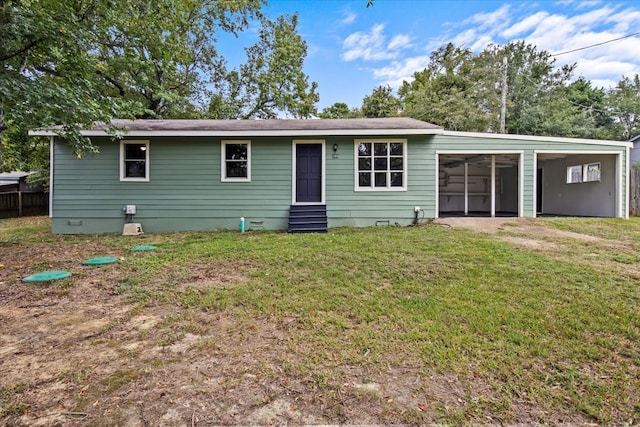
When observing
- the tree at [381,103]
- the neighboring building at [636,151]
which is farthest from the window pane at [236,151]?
the neighboring building at [636,151]

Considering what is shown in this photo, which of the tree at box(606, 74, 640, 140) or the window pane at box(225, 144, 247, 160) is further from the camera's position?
the tree at box(606, 74, 640, 140)

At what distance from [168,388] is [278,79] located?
701 inches

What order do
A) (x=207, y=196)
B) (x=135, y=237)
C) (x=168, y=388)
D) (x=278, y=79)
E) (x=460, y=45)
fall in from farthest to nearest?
(x=460, y=45)
(x=278, y=79)
(x=207, y=196)
(x=135, y=237)
(x=168, y=388)

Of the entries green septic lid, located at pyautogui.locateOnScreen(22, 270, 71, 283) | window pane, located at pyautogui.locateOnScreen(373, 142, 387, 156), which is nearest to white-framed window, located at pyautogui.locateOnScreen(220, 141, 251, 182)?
window pane, located at pyautogui.locateOnScreen(373, 142, 387, 156)

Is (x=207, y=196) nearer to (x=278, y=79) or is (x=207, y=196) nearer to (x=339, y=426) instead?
(x=339, y=426)

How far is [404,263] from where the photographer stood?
459 centimetres

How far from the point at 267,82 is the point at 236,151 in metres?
10.4

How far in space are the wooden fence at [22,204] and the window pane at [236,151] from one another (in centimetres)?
1118

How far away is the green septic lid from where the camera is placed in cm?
405

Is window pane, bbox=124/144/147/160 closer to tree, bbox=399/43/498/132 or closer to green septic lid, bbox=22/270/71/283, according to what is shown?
green septic lid, bbox=22/270/71/283

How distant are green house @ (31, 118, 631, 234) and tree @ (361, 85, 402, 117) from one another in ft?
50.0

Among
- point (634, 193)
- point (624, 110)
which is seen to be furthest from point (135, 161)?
point (624, 110)

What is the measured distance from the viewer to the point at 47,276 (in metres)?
4.18

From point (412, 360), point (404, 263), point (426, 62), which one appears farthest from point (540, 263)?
point (426, 62)
